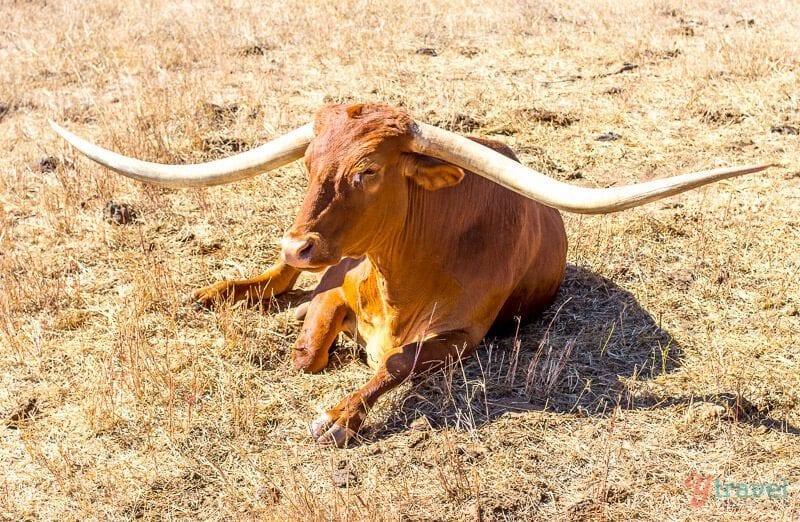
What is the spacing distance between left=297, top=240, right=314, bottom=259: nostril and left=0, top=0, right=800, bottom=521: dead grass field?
88 centimetres

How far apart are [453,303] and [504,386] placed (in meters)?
0.48

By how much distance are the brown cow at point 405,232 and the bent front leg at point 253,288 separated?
37 centimetres

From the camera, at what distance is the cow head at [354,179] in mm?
3850

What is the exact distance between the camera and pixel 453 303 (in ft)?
14.5

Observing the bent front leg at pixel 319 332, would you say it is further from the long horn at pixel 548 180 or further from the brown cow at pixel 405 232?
the long horn at pixel 548 180

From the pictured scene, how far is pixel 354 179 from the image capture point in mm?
3926

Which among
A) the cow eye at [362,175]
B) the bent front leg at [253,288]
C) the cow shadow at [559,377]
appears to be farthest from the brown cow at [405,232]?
the bent front leg at [253,288]

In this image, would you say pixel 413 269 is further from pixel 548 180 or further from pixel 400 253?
pixel 548 180

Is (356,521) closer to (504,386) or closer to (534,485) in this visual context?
(534,485)

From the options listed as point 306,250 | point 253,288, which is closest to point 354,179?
point 306,250

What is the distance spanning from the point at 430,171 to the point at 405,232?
0.36 meters

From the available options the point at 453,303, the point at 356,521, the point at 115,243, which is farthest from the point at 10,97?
the point at 356,521

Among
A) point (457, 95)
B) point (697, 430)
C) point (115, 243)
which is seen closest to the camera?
point (697, 430)

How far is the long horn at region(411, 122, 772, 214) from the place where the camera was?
3.40m
